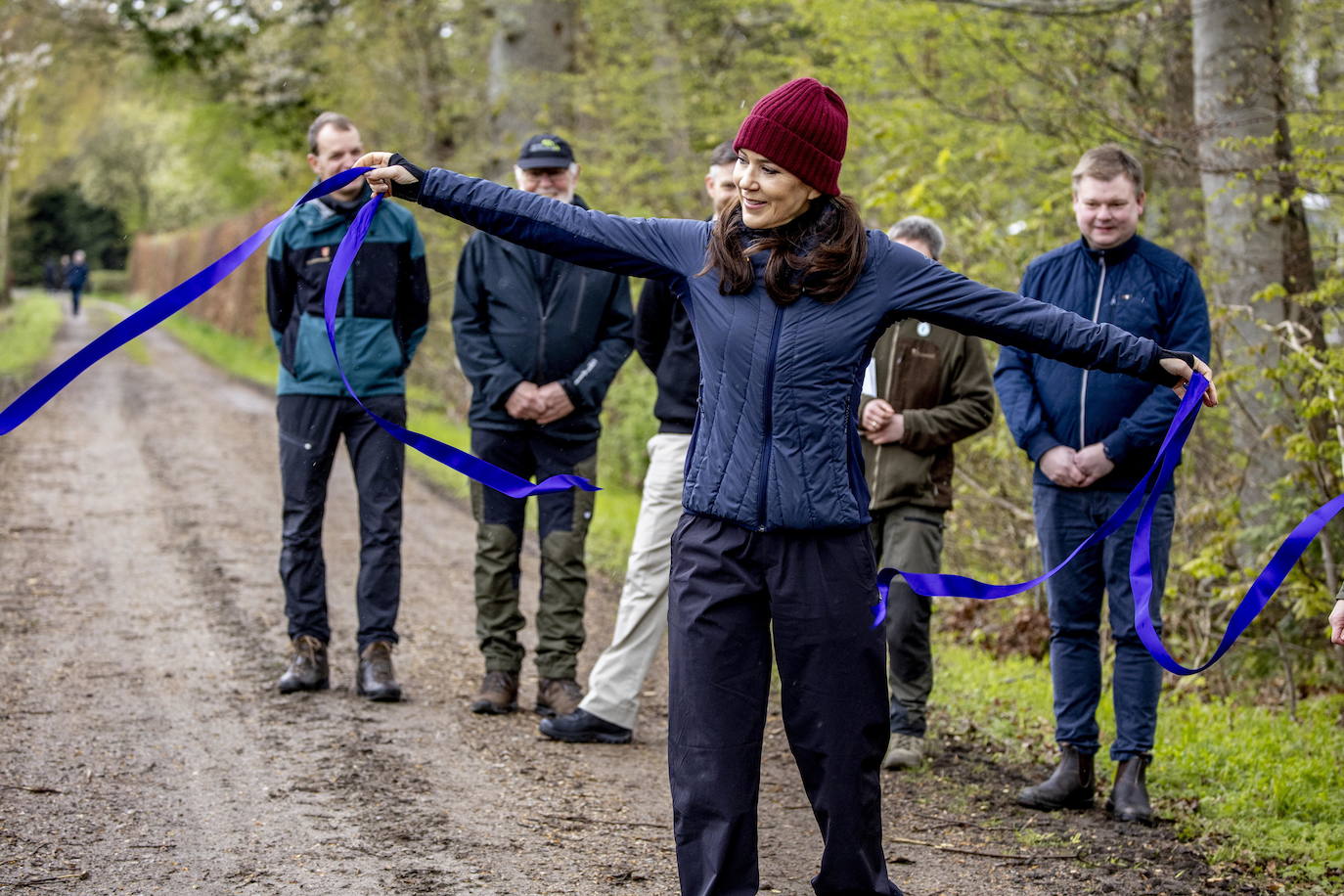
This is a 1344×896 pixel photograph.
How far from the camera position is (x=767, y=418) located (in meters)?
3.59

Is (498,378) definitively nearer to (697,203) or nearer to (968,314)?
(968,314)

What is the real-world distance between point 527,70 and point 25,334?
63.7 ft

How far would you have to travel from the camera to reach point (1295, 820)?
5.18 meters

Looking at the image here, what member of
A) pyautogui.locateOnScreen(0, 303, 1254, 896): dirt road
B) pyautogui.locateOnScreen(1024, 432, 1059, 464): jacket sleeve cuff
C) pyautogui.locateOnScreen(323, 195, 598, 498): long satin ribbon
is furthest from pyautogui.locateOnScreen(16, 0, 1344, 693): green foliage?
pyautogui.locateOnScreen(323, 195, 598, 498): long satin ribbon

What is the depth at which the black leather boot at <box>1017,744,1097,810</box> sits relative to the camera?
5.34m

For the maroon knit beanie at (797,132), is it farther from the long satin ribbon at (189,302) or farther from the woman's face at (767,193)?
the long satin ribbon at (189,302)

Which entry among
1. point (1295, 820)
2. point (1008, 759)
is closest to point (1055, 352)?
point (1295, 820)

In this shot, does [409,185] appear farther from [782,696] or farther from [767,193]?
[782,696]

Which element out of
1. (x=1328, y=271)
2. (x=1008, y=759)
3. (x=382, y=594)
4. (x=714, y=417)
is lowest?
(x=1008, y=759)

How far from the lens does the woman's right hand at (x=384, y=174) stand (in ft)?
12.4

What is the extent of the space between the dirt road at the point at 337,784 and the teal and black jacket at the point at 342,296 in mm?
1463

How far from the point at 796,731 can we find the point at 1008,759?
9.21 feet

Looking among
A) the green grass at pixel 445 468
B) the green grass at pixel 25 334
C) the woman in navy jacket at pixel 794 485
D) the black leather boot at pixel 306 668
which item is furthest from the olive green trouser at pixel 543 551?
the green grass at pixel 25 334

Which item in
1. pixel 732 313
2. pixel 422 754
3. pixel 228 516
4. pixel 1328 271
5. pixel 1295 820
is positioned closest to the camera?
pixel 732 313
